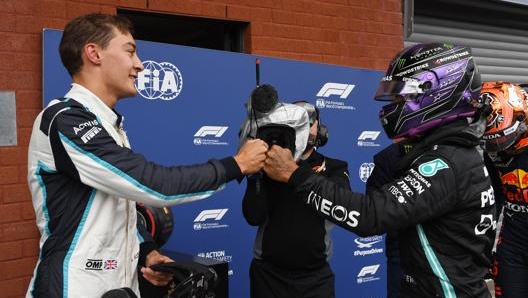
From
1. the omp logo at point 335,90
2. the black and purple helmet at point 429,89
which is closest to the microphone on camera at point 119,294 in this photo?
the black and purple helmet at point 429,89

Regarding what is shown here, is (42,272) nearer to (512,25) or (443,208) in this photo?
(443,208)

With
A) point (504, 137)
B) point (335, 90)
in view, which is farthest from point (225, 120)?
point (504, 137)

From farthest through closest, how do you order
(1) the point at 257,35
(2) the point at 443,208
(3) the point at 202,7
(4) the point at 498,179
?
(1) the point at 257,35
(3) the point at 202,7
(4) the point at 498,179
(2) the point at 443,208

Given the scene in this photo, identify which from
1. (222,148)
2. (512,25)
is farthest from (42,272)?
(512,25)

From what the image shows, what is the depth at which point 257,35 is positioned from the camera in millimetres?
4438

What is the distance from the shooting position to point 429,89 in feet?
6.75

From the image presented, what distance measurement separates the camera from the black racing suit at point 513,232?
3674mm

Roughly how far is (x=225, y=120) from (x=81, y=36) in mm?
2130

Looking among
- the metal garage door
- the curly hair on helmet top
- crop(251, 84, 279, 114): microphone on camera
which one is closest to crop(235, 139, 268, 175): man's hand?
crop(251, 84, 279, 114): microphone on camera

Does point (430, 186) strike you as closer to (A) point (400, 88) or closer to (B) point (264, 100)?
(A) point (400, 88)

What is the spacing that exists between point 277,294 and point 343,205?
1.15 metres

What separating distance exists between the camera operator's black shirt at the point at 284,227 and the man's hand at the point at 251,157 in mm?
751

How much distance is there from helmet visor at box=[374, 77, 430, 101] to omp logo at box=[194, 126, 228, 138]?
6.16 feet

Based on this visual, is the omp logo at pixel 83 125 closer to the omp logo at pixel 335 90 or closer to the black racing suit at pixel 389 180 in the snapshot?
the black racing suit at pixel 389 180
